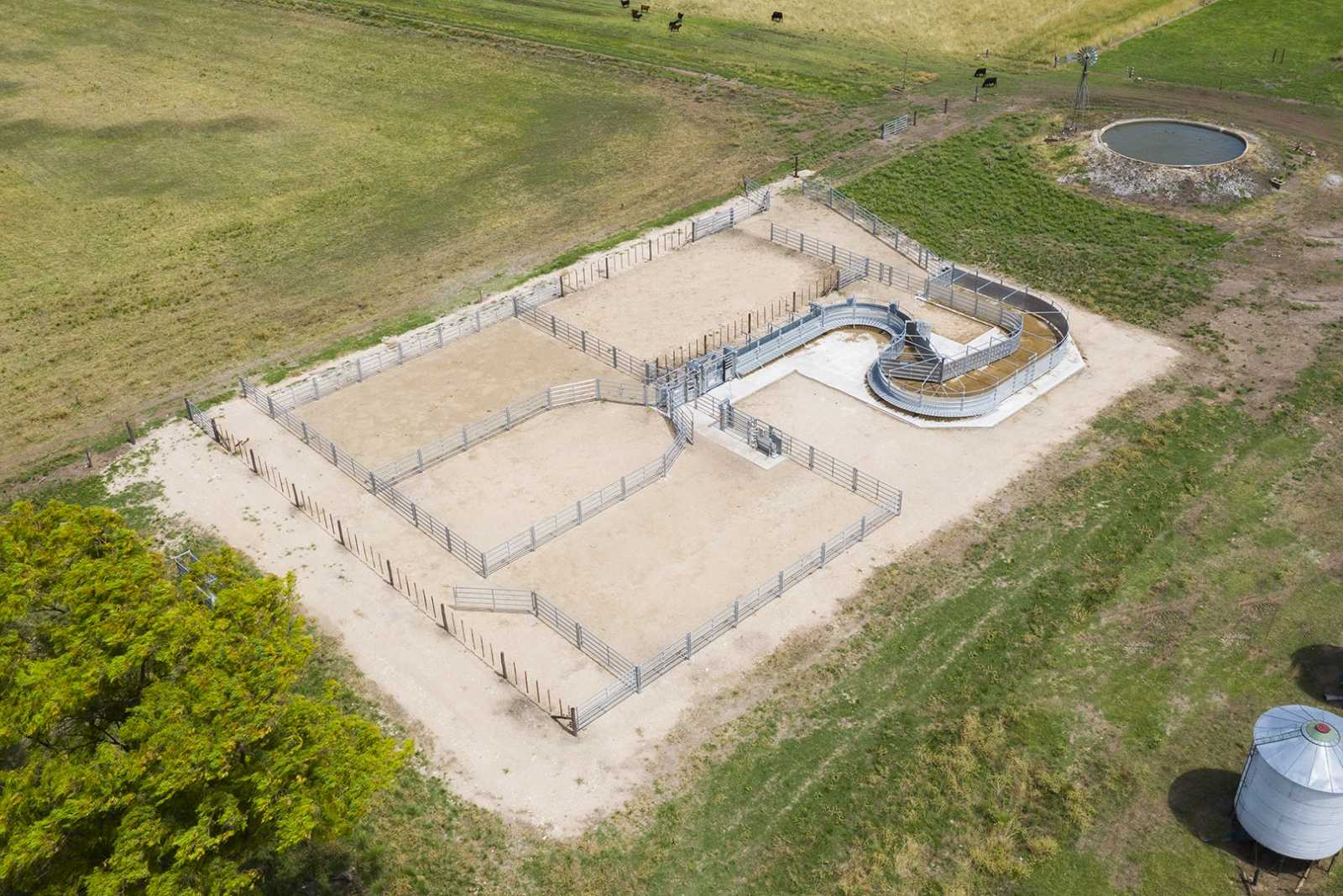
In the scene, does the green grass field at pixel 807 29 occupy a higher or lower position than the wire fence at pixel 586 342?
higher

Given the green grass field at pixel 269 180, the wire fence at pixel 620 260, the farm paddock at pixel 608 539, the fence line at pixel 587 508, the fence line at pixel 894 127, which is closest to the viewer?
the farm paddock at pixel 608 539

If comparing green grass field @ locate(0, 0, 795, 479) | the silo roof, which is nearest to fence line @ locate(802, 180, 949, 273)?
green grass field @ locate(0, 0, 795, 479)

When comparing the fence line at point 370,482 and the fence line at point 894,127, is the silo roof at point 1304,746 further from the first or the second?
the fence line at point 894,127

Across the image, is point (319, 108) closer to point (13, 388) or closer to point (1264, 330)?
point (13, 388)

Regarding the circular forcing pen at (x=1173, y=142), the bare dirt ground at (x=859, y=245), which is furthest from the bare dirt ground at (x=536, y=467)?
the circular forcing pen at (x=1173, y=142)

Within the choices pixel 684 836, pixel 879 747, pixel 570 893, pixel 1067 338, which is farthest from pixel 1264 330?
pixel 570 893
